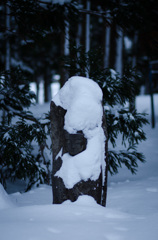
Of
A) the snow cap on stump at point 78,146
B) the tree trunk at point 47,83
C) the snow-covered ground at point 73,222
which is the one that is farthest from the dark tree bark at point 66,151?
the tree trunk at point 47,83

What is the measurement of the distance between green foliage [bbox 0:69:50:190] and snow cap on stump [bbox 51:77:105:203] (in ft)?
6.77

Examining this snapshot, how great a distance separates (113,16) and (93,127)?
3731 millimetres

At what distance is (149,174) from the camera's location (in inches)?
283

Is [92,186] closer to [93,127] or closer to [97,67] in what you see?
[93,127]

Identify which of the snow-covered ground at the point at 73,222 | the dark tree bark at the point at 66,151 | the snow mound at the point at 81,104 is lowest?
the snow-covered ground at the point at 73,222

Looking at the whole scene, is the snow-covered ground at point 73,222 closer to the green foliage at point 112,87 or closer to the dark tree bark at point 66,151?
the dark tree bark at point 66,151

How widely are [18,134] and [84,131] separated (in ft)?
8.25

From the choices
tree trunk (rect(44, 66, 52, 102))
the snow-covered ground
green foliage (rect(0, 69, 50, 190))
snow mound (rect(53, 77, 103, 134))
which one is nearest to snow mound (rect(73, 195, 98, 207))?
the snow-covered ground

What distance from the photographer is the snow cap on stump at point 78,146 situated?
3068 mm

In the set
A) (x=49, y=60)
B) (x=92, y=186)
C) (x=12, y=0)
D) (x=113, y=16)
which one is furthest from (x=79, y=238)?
(x=49, y=60)

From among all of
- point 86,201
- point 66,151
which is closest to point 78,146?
point 66,151

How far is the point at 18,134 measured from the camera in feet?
17.5

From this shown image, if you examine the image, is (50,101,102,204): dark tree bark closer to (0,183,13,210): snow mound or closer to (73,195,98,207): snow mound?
(73,195,98,207): snow mound

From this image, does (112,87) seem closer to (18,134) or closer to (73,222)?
(18,134)
